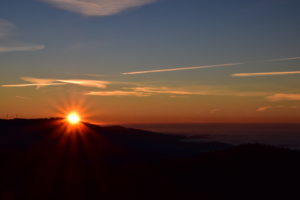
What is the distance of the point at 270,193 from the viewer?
22500 millimetres

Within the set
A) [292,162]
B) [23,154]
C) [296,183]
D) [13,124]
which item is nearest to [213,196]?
[296,183]

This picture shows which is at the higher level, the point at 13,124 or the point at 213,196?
the point at 13,124

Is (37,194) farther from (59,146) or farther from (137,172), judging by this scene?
(59,146)

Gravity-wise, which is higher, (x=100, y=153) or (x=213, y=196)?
(x=100, y=153)

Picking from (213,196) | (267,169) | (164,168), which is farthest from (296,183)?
(164,168)

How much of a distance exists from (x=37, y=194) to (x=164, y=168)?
9931 millimetres

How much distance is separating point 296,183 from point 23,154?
2873 cm

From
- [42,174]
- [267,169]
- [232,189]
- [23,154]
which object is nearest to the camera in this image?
[232,189]

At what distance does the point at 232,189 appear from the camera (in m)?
23.1

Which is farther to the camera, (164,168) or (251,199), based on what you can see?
(164,168)

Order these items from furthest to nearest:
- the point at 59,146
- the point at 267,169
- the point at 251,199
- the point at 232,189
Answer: the point at 59,146 < the point at 267,169 < the point at 232,189 < the point at 251,199

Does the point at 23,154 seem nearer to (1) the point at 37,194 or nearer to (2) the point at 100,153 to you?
(2) the point at 100,153

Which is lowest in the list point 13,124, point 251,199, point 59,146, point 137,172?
point 251,199

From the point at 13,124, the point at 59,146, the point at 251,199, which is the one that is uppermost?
the point at 13,124
